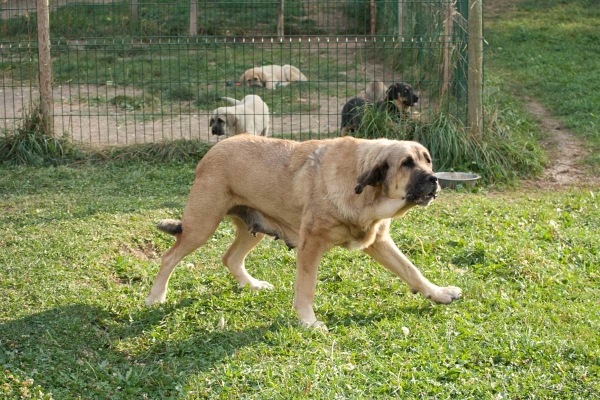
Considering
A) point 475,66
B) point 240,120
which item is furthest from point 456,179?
point 240,120

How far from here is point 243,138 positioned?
21.6 feet

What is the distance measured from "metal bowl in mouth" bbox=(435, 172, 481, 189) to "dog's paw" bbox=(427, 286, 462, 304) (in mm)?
3820

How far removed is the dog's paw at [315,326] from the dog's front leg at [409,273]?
2.64ft

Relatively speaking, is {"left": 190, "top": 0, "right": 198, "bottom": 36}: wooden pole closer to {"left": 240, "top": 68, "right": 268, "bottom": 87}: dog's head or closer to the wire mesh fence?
the wire mesh fence

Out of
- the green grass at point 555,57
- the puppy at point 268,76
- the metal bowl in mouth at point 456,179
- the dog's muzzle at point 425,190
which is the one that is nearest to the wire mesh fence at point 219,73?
the puppy at point 268,76

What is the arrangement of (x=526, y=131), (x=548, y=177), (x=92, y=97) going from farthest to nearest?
(x=92, y=97)
(x=526, y=131)
(x=548, y=177)

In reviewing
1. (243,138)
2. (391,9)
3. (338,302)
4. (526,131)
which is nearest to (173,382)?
(338,302)

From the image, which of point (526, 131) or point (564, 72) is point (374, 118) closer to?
point (526, 131)

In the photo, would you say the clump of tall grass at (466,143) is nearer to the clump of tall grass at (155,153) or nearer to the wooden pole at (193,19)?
A: the clump of tall grass at (155,153)

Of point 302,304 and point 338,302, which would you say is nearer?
point 302,304

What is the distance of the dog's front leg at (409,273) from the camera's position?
6.31 m

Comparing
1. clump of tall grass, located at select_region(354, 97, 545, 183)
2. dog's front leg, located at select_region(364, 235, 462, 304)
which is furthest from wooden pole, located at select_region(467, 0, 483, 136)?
dog's front leg, located at select_region(364, 235, 462, 304)

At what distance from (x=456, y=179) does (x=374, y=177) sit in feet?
15.2

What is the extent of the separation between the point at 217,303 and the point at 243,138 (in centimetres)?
134
